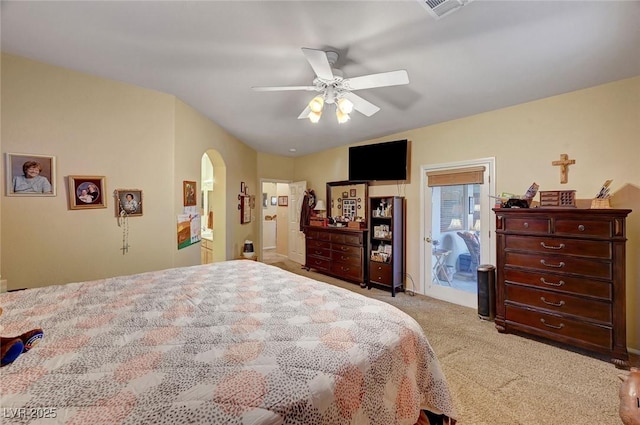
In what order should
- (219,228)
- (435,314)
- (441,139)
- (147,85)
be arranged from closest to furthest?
(147,85) < (435,314) < (441,139) < (219,228)

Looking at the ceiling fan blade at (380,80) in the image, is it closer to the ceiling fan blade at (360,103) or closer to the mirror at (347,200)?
the ceiling fan blade at (360,103)

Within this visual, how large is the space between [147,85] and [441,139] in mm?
3694

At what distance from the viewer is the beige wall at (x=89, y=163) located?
2303 mm

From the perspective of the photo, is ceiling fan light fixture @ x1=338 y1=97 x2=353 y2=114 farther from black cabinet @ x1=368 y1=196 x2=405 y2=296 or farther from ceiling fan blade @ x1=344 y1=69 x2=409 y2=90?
black cabinet @ x1=368 y1=196 x2=405 y2=296

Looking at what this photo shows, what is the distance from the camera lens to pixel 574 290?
93.9 inches

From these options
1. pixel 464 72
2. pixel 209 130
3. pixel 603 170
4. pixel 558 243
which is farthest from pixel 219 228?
pixel 603 170

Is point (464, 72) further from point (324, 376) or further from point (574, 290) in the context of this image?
point (324, 376)

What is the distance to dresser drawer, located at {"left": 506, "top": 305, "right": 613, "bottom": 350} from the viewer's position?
2.26 m

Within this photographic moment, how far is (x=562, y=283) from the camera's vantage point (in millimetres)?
2443

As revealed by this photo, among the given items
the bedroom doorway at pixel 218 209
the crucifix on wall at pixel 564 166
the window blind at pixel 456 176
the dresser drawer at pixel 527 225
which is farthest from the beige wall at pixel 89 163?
the crucifix on wall at pixel 564 166

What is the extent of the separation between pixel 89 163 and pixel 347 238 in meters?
3.52

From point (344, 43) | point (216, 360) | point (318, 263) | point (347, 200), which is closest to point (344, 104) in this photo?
point (344, 43)

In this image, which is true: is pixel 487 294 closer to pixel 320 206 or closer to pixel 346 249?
pixel 346 249

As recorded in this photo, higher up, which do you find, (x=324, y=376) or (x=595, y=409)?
(x=324, y=376)
